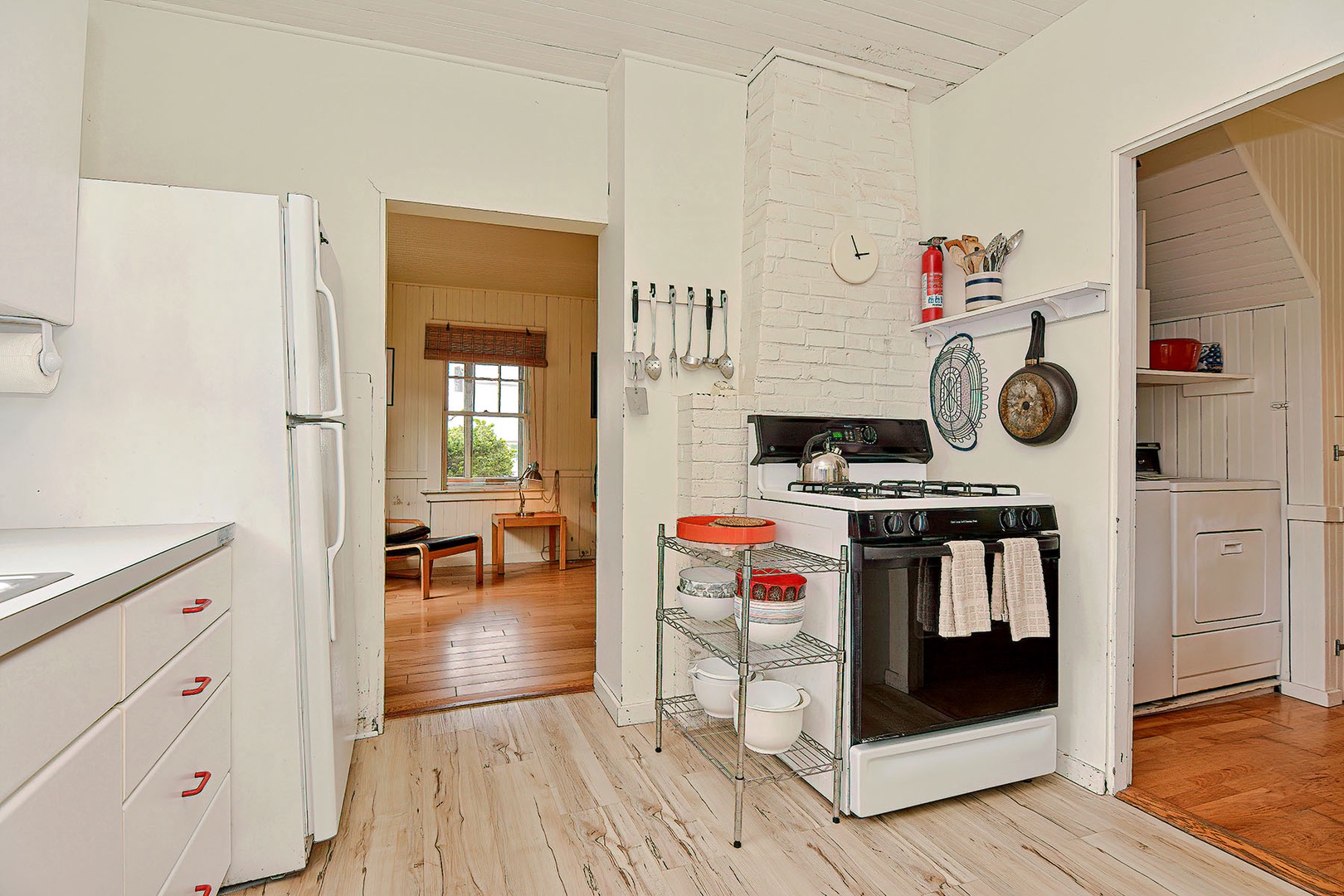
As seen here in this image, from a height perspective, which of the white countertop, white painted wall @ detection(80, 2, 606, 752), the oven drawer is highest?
white painted wall @ detection(80, 2, 606, 752)

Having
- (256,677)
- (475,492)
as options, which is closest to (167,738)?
(256,677)

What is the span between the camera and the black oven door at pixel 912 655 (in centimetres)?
212

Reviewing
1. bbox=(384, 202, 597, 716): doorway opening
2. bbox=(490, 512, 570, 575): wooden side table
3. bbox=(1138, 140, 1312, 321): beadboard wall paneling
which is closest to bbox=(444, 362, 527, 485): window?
bbox=(384, 202, 597, 716): doorway opening

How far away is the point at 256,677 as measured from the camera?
1.74 meters

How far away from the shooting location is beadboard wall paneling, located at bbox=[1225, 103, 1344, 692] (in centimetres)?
271

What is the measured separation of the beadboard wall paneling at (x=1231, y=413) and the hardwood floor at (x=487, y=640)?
123 inches

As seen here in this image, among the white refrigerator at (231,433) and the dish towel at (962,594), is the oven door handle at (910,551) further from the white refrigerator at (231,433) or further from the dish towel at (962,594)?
the white refrigerator at (231,433)

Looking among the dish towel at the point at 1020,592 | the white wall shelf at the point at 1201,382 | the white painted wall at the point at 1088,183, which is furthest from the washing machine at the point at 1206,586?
the dish towel at the point at 1020,592

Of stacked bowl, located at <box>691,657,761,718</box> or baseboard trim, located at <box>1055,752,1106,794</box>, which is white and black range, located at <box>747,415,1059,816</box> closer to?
baseboard trim, located at <box>1055,752,1106,794</box>

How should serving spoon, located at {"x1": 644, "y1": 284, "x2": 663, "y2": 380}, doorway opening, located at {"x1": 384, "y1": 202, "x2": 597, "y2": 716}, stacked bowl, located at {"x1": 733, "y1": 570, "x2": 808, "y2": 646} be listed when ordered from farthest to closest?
doorway opening, located at {"x1": 384, "y1": 202, "x2": 597, "y2": 716}, serving spoon, located at {"x1": 644, "y1": 284, "x2": 663, "y2": 380}, stacked bowl, located at {"x1": 733, "y1": 570, "x2": 808, "y2": 646}

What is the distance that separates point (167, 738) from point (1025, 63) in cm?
328

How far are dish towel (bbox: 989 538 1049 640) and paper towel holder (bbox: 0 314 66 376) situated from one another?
252 cm

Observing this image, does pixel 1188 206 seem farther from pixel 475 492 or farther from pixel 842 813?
pixel 475 492

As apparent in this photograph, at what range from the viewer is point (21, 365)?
1513 millimetres
